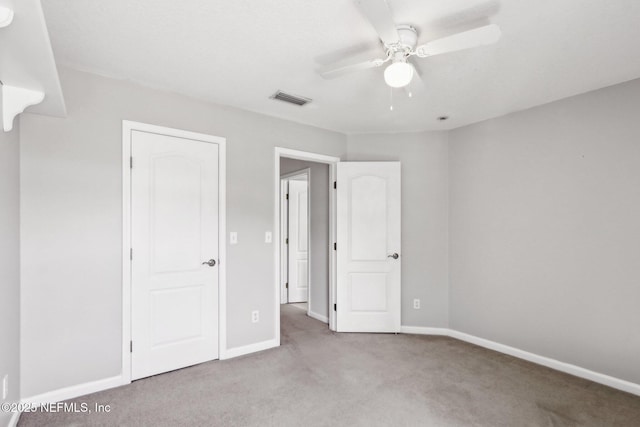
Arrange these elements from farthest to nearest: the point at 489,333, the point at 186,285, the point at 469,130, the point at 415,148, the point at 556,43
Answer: the point at 415,148
the point at 469,130
the point at 489,333
the point at 186,285
the point at 556,43

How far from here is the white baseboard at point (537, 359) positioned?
8.50 feet

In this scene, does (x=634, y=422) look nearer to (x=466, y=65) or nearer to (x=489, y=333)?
(x=489, y=333)

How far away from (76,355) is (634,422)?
12.8 feet

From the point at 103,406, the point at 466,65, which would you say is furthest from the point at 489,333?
the point at 103,406

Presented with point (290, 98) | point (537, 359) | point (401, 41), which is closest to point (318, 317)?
point (537, 359)

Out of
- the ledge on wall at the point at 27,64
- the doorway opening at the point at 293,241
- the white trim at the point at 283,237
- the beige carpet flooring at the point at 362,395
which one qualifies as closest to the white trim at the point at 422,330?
the beige carpet flooring at the point at 362,395

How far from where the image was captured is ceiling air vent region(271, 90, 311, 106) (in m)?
2.92

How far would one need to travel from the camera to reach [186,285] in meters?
2.94

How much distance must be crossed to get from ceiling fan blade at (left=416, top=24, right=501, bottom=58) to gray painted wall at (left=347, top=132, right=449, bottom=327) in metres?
2.26

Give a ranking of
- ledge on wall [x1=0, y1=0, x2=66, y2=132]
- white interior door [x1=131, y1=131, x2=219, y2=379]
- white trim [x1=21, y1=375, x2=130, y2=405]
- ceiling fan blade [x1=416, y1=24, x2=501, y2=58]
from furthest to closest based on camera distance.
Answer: white interior door [x1=131, y1=131, x2=219, y2=379]
white trim [x1=21, y1=375, x2=130, y2=405]
ceiling fan blade [x1=416, y1=24, x2=501, y2=58]
ledge on wall [x1=0, y1=0, x2=66, y2=132]

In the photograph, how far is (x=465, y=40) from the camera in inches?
67.5

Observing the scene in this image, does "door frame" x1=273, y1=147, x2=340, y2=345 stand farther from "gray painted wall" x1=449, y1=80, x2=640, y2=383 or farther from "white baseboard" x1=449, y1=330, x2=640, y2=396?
"white baseboard" x1=449, y1=330, x2=640, y2=396

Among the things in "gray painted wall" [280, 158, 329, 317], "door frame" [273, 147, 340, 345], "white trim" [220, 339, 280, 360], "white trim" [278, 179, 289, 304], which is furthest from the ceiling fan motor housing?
"white trim" [278, 179, 289, 304]

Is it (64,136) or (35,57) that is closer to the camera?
(35,57)
